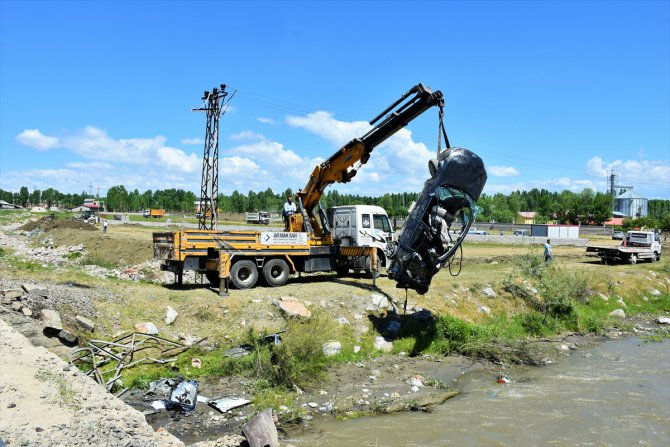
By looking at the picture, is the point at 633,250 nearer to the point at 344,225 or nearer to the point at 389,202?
the point at 344,225

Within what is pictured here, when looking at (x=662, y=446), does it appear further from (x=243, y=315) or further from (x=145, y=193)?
(x=145, y=193)

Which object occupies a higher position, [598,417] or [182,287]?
[182,287]

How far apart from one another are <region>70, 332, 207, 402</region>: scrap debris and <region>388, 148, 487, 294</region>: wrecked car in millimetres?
5378

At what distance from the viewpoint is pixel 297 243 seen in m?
16.5

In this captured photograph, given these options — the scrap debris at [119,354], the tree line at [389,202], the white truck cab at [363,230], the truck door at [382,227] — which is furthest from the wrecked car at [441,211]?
the tree line at [389,202]

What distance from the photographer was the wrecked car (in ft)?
40.5

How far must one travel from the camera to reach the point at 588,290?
20.7m

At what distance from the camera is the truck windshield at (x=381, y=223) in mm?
18156

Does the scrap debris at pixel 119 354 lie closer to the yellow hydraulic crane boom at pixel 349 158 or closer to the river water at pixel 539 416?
the river water at pixel 539 416

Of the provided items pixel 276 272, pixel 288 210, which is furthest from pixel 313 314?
pixel 288 210

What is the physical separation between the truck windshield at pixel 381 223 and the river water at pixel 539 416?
6809mm

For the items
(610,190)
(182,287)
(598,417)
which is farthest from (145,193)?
(598,417)

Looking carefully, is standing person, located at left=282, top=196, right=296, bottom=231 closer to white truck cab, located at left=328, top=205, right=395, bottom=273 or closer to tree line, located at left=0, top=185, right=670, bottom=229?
white truck cab, located at left=328, top=205, right=395, bottom=273

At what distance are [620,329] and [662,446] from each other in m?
10.3
